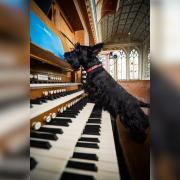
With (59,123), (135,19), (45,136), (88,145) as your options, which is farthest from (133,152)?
(135,19)

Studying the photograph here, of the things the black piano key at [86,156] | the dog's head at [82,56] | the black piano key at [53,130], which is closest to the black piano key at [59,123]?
the black piano key at [53,130]

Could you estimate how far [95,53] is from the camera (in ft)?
6.44

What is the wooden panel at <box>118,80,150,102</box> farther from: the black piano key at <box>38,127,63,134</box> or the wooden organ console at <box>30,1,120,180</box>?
the black piano key at <box>38,127,63,134</box>

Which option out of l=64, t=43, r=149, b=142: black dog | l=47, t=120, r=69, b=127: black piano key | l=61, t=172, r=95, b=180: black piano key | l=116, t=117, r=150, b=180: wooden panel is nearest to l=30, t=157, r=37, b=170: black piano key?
l=61, t=172, r=95, b=180: black piano key

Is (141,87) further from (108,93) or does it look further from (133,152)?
(108,93)

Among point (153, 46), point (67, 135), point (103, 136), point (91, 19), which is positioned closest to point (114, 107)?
point (103, 136)

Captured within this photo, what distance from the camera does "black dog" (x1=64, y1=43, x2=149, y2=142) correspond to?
1469 millimetres

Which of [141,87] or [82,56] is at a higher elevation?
[82,56]

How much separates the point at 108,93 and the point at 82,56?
641mm

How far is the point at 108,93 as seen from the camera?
1790 mm

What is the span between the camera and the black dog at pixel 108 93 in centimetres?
147

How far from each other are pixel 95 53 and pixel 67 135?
1389 millimetres

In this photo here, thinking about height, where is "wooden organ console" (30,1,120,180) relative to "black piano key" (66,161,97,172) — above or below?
above

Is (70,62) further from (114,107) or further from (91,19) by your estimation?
(91,19)
